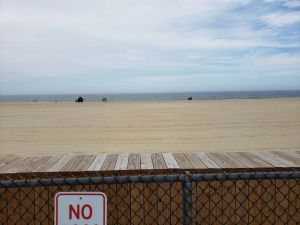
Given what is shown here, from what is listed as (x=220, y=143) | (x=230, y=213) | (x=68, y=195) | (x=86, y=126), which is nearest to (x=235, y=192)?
(x=230, y=213)

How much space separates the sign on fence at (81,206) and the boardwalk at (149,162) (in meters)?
2.09

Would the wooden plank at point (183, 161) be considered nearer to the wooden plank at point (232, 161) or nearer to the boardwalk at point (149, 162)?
the boardwalk at point (149, 162)

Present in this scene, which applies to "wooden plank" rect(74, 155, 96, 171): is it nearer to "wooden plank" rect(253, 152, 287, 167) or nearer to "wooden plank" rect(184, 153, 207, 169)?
"wooden plank" rect(184, 153, 207, 169)

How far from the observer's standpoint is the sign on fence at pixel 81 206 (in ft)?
7.29

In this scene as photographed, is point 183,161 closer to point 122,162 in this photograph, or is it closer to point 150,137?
point 122,162

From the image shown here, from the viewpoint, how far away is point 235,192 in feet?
14.5

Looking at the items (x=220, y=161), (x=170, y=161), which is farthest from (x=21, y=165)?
(x=220, y=161)

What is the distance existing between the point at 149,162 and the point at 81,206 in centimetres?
256

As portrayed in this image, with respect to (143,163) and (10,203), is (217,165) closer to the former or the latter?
(143,163)

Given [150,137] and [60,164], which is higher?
[60,164]

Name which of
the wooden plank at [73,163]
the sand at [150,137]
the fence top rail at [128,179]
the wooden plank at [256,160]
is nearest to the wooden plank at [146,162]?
the wooden plank at [73,163]

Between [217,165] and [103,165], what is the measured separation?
1.31 m

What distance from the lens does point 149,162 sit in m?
4.75

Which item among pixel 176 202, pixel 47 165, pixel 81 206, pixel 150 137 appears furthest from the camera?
pixel 150 137
